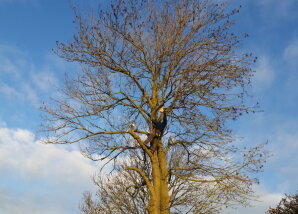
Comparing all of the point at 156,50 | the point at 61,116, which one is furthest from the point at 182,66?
the point at 61,116

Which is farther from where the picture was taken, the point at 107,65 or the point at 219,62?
the point at 107,65

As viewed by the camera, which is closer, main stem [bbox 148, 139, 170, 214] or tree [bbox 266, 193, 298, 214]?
main stem [bbox 148, 139, 170, 214]

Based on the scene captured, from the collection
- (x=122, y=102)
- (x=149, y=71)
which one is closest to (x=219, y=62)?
(x=149, y=71)

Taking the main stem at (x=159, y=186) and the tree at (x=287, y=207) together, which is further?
the tree at (x=287, y=207)

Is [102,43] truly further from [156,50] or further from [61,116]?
[61,116]

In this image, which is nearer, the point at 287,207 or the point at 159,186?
the point at 159,186

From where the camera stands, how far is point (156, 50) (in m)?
9.61

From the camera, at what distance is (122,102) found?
10.0 meters

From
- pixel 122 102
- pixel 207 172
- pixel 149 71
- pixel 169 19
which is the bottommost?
pixel 207 172

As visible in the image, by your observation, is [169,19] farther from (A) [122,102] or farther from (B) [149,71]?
(A) [122,102]

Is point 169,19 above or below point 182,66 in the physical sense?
above

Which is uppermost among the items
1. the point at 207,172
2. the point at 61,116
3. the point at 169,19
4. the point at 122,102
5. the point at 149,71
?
the point at 169,19

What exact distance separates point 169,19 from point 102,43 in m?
2.39

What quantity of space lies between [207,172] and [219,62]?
138 inches
